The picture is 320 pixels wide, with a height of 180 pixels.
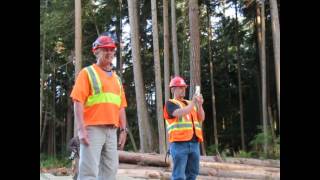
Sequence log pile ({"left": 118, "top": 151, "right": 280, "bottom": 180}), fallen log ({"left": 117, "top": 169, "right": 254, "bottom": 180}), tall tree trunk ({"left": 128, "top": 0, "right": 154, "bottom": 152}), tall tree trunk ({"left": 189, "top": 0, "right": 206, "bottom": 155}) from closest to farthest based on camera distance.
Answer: fallen log ({"left": 117, "top": 169, "right": 254, "bottom": 180}) → log pile ({"left": 118, "top": 151, "right": 280, "bottom": 180}) → tall tree trunk ({"left": 189, "top": 0, "right": 206, "bottom": 155}) → tall tree trunk ({"left": 128, "top": 0, "right": 154, "bottom": 152})

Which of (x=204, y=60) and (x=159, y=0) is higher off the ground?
(x=159, y=0)

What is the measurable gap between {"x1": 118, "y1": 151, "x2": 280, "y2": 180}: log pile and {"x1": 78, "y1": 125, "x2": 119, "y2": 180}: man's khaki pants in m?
5.85

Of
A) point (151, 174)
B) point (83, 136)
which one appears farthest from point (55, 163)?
point (83, 136)

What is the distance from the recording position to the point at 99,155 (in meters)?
4.66

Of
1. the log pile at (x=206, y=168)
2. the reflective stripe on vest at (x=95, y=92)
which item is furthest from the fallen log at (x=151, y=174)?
the reflective stripe on vest at (x=95, y=92)

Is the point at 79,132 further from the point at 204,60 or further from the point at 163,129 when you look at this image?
the point at 204,60

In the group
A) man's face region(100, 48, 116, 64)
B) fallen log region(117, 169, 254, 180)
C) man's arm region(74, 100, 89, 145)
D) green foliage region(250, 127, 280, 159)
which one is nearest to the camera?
man's arm region(74, 100, 89, 145)

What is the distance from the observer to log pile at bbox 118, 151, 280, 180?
10812 mm

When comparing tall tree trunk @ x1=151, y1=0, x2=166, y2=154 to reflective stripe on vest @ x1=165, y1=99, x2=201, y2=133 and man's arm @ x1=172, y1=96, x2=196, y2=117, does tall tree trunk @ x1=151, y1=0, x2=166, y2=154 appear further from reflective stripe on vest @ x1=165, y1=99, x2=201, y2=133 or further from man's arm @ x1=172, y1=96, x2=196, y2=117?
man's arm @ x1=172, y1=96, x2=196, y2=117

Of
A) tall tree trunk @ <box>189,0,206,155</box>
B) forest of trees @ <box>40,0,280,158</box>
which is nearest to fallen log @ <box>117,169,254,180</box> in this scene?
tall tree trunk @ <box>189,0,206,155</box>

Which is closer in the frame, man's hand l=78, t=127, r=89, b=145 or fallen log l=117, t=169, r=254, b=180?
man's hand l=78, t=127, r=89, b=145
